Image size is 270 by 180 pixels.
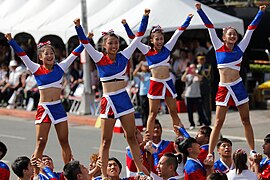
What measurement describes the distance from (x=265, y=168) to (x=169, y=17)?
12069 mm

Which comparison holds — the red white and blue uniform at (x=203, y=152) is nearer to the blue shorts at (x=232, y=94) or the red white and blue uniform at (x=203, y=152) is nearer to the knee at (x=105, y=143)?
the blue shorts at (x=232, y=94)

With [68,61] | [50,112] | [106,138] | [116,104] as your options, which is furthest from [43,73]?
→ [106,138]

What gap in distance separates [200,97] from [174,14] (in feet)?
10.3

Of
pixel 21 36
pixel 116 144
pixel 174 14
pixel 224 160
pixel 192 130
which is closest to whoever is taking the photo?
pixel 224 160

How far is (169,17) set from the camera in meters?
22.0

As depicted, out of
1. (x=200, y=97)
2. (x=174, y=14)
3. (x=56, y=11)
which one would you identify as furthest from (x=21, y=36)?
(x=200, y=97)

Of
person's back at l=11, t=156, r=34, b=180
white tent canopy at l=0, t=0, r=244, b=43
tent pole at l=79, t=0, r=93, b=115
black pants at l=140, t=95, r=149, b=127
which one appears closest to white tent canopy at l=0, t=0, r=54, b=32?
white tent canopy at l=0, t=0, r=244, b=43

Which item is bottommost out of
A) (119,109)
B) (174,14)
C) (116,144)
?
(116,144)

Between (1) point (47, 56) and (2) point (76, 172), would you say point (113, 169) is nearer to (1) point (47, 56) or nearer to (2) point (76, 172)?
(2) point (76, 172)

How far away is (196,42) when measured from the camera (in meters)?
24.4

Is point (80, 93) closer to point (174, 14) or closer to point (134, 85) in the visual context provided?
point (134, 85)

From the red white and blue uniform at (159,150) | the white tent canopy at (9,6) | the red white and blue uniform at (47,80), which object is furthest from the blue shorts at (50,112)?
the white tent canopy at (9,6)

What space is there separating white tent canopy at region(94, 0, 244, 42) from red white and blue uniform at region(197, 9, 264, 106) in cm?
959

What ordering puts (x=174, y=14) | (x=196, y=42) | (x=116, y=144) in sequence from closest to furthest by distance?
1. (x=116, y=144)
2. (x=174, y=14)
3. (x=196, y=42)
